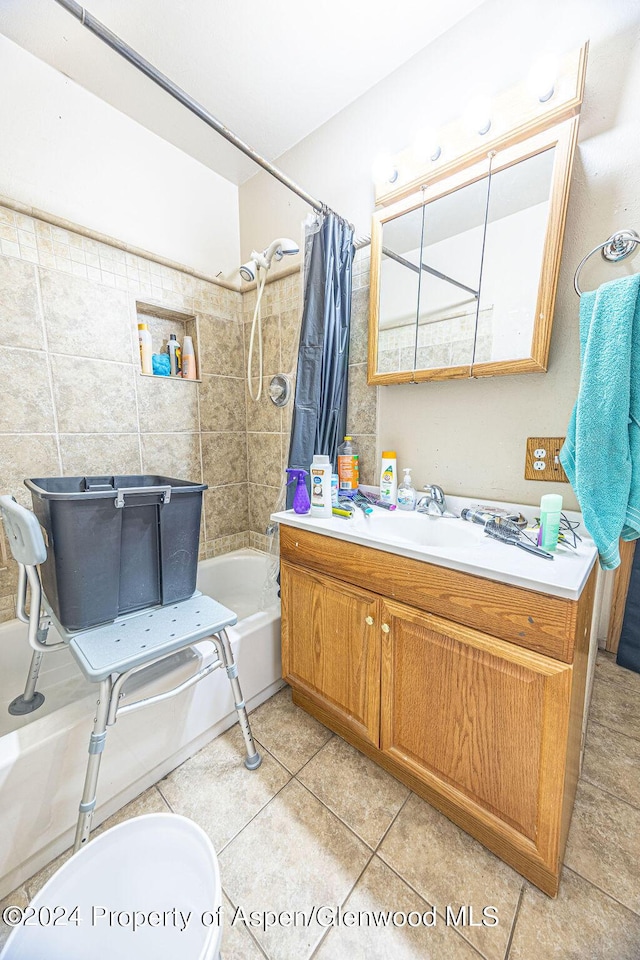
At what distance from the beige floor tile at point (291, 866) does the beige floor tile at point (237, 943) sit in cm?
2

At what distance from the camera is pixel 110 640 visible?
0.92 metres

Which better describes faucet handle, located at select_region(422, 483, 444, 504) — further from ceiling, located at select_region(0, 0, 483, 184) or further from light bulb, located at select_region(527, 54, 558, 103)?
ceiling, located at select_region(0, 0, 483, 184)

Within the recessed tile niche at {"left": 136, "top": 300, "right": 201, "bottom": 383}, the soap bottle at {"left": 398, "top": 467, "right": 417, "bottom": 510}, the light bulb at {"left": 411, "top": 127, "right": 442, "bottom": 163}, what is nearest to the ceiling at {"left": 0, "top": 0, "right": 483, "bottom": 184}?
the light bulb at {"left": 411, "top": 127, "right": 442, "bottom": 163}

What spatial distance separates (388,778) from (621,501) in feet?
3.59

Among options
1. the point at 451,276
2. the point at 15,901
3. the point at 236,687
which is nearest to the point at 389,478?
the point at 451,276

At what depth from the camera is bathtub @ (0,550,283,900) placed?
852 mm

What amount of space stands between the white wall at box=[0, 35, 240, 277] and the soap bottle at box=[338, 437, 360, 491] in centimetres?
132

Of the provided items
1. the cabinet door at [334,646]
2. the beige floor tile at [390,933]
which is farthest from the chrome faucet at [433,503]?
the beige floor tile at [390,933]

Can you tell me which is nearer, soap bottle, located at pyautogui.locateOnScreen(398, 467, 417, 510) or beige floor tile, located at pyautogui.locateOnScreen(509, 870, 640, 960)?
beige floor tile, located at pyautogui.locateOnScreen(509, 870, 640, 960)

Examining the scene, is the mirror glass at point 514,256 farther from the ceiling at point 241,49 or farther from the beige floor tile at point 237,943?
the beige floor tile at point 237,943

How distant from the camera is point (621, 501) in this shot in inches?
36.4

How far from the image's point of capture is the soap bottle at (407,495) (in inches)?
52.6

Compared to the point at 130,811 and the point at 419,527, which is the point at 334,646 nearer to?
the point at 419,527

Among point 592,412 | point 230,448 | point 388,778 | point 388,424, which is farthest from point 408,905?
point 230,448
